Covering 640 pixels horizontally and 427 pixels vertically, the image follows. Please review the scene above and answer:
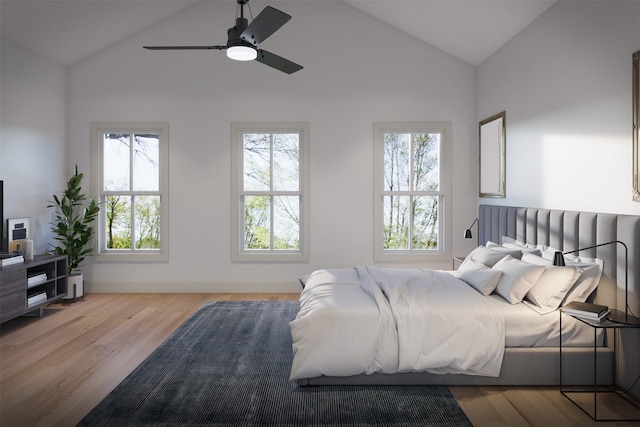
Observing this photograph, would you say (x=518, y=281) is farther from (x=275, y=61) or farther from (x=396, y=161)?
(x=396, y=161)

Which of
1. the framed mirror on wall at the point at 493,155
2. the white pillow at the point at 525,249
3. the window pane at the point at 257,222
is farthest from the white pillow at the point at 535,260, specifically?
the window pane at the point at 257,222

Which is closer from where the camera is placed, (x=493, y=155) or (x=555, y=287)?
(x=555, y=287)

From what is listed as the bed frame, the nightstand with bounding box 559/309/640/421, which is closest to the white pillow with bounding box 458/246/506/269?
the bed frame

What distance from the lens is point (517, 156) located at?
4.62m

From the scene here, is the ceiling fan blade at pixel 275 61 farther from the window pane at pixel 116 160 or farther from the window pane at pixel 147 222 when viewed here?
the window pane at pixel 116 160

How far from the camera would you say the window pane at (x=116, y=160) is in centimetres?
592

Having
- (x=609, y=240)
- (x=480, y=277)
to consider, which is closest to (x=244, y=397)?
(x=480, y=277)

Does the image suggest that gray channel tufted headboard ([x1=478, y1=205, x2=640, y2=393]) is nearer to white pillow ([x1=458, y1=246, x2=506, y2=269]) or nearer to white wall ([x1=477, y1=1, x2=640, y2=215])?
white wall ([x1=477, y1=1, x2=640, y2=215])

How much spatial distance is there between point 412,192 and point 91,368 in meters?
4.18

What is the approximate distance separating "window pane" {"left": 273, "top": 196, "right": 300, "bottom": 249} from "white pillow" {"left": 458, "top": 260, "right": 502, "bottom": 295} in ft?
8.29

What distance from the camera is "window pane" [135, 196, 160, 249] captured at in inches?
233

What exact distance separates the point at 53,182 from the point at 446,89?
17.0 feet

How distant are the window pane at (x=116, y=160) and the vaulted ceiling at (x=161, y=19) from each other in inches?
43.6

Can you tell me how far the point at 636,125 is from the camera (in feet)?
9.41
